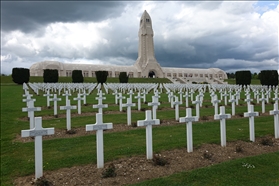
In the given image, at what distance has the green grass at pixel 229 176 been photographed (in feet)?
11.4

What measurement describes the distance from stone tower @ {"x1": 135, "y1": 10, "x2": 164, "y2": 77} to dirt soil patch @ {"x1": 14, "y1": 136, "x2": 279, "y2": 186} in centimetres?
5203

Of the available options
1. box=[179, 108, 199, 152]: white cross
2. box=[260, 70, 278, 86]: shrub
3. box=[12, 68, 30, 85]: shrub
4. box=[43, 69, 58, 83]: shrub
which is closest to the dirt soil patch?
box=[179, 108, 199, 152]: white cross

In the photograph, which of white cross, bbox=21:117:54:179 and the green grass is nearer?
the green grass

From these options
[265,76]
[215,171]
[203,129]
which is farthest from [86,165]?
[265,76]

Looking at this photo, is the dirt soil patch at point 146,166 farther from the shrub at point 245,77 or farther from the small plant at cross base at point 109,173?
the shrub at point 245,77

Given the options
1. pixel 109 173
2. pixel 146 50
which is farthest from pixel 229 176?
pixel 146 50

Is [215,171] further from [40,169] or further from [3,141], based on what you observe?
[3,141]

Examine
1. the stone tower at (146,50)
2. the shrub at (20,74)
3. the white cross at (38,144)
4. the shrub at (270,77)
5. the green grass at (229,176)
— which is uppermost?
the stone tower at (146,50)

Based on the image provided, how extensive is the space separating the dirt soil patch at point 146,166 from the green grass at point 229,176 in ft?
0.64

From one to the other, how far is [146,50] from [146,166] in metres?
55.6

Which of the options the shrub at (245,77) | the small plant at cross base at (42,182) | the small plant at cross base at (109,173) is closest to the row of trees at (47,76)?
the shrub at (245,77)

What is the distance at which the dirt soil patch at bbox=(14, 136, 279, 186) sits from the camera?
3613mm

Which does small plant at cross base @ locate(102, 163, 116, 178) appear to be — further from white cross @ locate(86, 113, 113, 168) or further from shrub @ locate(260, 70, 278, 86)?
shrub @ locate(260, 70, 278, 86)

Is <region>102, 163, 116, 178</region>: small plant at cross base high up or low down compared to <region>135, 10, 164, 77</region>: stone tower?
down
